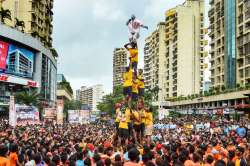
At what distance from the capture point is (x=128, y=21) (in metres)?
22.6

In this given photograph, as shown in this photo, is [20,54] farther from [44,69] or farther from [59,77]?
[59,77]

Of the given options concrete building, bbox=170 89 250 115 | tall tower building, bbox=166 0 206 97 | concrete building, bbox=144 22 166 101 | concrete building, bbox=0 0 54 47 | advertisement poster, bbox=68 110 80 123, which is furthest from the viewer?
concrete building, bbox=144 22 166 101

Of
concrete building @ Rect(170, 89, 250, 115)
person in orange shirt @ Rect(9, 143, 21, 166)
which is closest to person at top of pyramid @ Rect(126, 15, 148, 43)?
person in orange shirt @ Rect(9, 143, 21, 166)

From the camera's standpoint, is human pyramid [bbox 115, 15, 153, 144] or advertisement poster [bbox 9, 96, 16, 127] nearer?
human pyramid [bbox 115, 15, 153, 144]

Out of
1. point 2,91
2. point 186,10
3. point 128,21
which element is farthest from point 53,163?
point 186,10

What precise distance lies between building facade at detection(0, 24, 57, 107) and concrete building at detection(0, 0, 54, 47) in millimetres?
4601

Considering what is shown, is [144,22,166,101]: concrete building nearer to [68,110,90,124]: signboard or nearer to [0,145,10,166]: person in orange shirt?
[68,110,90,124]: signboard

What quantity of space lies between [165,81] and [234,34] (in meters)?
52.9

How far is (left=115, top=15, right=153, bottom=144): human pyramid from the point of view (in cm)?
2084

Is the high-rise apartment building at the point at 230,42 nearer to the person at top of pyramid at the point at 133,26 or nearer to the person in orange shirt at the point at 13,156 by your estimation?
the person at top of pyramid at the point at 133,26

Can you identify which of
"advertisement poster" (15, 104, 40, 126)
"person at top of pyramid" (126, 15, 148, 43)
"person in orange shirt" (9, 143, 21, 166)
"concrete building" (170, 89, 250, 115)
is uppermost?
"person at top of pyramid" (126, 15, 148, 43)

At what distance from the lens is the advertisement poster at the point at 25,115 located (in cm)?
2920

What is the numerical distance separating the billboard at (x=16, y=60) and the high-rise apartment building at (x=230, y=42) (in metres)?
30.7

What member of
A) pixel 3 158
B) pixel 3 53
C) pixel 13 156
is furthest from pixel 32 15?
pixel 3 158
